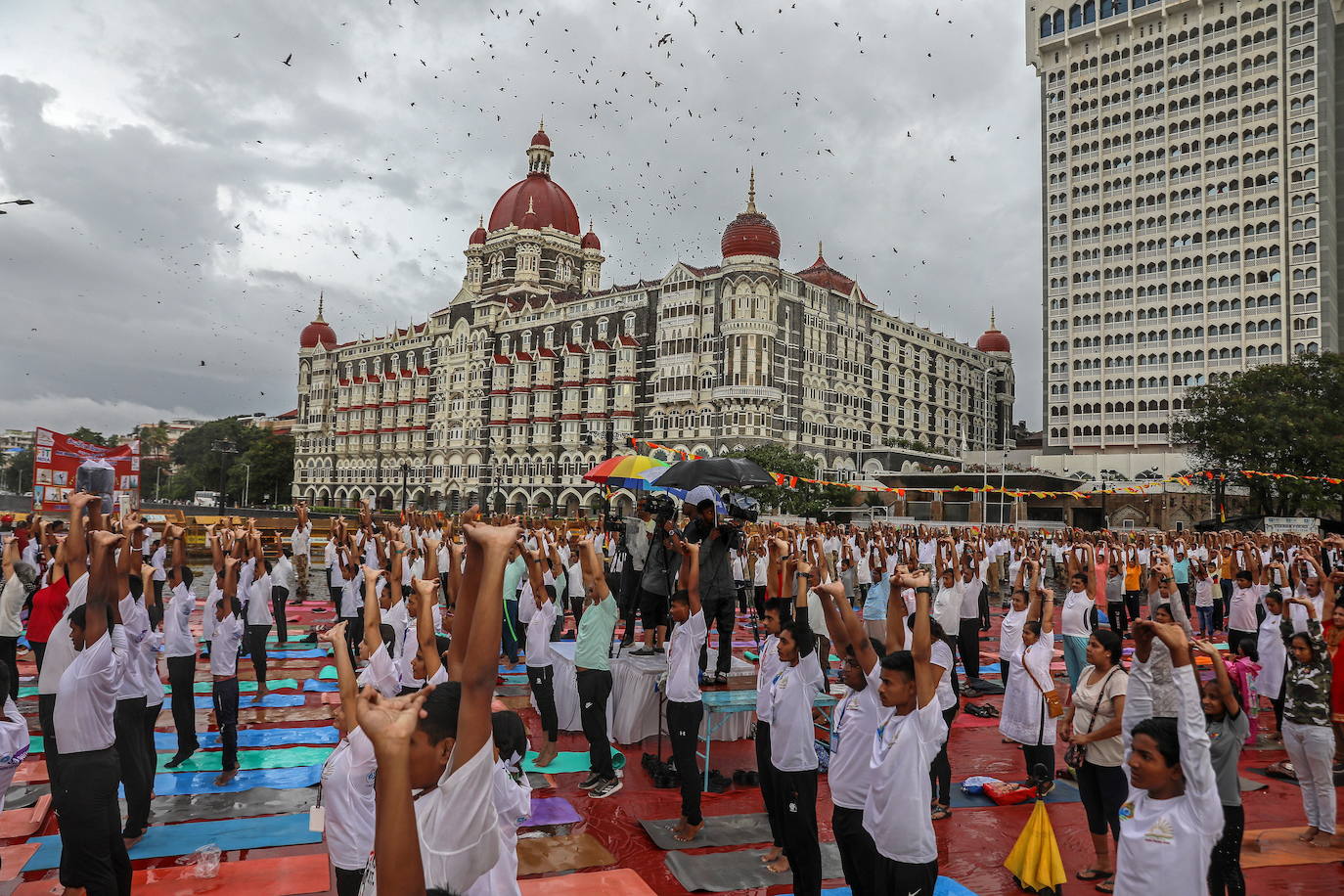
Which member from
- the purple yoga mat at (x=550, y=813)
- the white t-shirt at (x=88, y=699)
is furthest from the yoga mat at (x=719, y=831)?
the white t-shirt at (x=88, y=699)

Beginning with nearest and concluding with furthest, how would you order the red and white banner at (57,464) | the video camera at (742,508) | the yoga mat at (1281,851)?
1. the yoga mat at (1281,851)
2. the video camera at (742,508)
3. the red and white banner at (57,464)

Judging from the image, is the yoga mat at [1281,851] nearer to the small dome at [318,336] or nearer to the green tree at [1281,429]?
the green tree at [1281,429]

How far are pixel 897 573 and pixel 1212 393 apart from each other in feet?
149

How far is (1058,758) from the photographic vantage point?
8359 millimetres

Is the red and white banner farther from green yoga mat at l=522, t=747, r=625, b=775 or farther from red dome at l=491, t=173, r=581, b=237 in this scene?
red dome at l=491, t=173, r=581, b=237

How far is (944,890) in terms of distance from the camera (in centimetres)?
528

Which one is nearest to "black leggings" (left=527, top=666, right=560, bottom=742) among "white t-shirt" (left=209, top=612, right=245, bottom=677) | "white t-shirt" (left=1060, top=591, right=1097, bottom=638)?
"white t-shirt" (left=209, top=612, right=245, bottom=677)

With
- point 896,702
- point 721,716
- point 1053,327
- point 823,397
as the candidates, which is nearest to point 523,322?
point 823,397

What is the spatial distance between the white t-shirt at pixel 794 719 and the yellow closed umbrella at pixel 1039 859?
1.58 meters

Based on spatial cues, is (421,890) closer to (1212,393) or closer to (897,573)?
(897,573)

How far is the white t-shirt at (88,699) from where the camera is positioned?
4465mm

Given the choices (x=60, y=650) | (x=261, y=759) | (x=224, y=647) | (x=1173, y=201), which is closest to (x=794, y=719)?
(x=60, y=650)

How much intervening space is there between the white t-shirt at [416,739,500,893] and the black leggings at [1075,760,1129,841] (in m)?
4.66

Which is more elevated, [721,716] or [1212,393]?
[1212,393]
